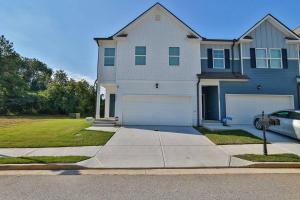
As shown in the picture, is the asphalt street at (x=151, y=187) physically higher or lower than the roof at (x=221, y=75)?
lower

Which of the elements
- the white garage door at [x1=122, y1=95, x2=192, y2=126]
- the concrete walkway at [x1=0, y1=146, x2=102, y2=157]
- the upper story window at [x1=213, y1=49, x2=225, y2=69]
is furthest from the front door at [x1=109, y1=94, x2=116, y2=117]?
the concrete walkway at [x1=0, y1=146, x2=102, y2=157]

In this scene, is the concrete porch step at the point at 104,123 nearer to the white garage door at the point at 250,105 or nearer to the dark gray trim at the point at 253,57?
the white garage door at the point at 250,105

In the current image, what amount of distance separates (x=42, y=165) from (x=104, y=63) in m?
10.8

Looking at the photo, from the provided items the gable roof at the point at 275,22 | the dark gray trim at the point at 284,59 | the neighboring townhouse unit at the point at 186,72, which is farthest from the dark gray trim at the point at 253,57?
the dark gray trim at the point at 284,59

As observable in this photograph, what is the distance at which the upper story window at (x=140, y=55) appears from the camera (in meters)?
16.0

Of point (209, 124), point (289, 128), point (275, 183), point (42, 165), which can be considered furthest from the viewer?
point (209, 124)

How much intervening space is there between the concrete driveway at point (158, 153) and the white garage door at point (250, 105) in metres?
5.87

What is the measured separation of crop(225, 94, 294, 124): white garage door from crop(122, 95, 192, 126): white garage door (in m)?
3.12

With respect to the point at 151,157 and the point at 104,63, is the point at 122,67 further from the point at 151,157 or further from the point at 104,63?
the point at 151,157

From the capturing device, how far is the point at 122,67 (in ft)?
52.0

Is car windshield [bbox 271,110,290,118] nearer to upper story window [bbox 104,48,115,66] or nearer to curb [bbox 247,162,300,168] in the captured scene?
curb [bbox 247,162,300,168]

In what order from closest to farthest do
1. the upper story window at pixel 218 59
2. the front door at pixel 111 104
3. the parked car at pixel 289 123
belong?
1. the parked car at pixel 289 123
2. the upper story window at pixel 218 59
3. the front door at pixel 111 104

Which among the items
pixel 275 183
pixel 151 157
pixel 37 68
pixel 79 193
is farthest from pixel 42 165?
pixel 37 68

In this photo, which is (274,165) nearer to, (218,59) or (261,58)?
(218,59)
